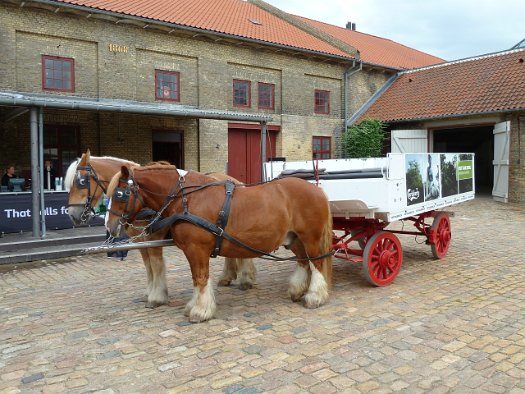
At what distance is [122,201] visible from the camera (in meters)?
4.55

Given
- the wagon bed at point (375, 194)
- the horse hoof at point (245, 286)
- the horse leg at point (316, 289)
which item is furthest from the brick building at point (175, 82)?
the horse leg at point (316, 289)

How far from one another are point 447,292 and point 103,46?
1343 cm

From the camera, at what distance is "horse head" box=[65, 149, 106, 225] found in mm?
5113

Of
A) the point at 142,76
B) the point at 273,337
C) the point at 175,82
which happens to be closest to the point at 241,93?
the point at 175,82

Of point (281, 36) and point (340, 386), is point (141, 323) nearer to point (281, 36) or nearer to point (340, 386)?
point (340, 386)

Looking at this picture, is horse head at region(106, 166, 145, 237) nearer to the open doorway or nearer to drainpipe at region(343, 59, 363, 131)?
drainpipe at region(343, 59, 363, 131)

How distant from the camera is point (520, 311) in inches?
198

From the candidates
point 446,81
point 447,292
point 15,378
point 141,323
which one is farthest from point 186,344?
point 446,81

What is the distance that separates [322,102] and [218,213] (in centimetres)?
1799

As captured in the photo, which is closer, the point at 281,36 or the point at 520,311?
the point at 520,311

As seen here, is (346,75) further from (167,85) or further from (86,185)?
(86,185)

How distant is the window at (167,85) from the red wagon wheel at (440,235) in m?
11.6

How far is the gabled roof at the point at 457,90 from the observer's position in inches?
701

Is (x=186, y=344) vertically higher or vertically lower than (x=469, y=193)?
→ lower
